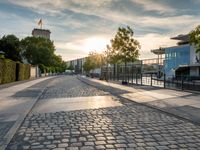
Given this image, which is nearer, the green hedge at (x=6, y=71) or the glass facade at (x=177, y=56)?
the green hedge at (x=6, y=71)

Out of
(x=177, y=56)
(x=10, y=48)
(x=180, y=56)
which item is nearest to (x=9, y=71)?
(x=10, y=48)

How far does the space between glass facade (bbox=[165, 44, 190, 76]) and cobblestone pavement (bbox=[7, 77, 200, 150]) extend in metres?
56.9

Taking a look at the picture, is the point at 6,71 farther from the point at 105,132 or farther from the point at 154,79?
the point at 105,132

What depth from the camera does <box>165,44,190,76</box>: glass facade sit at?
6588cm

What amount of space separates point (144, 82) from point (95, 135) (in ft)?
85.1

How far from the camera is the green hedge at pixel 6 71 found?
3024cm

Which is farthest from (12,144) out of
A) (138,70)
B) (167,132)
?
(138,70)

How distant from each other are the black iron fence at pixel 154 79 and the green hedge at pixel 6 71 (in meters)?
13.0

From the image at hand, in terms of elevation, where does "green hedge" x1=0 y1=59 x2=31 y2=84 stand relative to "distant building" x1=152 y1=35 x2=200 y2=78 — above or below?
below

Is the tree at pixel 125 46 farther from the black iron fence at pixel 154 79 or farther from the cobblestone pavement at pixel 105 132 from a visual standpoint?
the cobblestone pavement at pixel 105 132

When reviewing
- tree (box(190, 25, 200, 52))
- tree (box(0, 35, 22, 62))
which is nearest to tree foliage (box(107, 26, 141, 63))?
tree (box(190, 25, 200, 52))

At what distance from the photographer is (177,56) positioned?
69688 mm

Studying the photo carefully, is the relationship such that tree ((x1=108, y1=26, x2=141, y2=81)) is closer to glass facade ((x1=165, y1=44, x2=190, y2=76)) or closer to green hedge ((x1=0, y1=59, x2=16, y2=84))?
green hedge ((x1=0, y1=59, x2=16, y2=84))

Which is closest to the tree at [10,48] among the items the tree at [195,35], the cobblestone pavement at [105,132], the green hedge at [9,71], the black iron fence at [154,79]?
the green hedge at [9,71]
